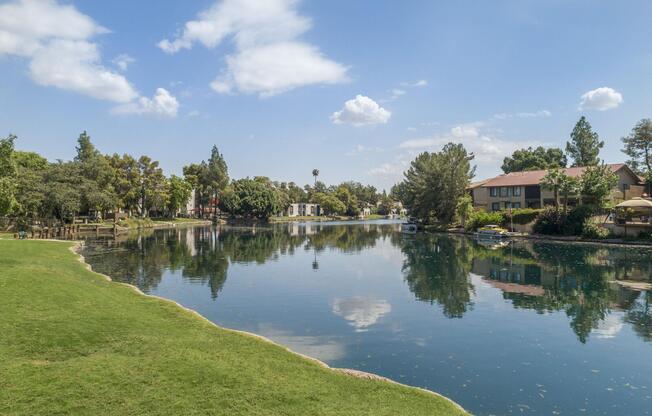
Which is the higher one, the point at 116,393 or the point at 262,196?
the point at 262,196

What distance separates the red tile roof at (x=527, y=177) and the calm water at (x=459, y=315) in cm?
3378

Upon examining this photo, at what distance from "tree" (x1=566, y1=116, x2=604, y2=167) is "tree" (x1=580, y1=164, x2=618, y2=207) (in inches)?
1818

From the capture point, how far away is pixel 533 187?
80188 mm

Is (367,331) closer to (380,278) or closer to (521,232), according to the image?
(380,278)

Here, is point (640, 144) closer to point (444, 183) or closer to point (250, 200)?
point (444, 183)

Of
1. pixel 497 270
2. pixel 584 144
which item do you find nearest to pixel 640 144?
pixel 584 144

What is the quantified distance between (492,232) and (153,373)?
217ft

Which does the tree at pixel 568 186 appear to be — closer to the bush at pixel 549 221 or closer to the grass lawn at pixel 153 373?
the bush at pixel 549 221

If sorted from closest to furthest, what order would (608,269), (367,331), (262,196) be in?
(367,331) < (608,269) < (262,196)

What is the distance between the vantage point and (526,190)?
81188 mm

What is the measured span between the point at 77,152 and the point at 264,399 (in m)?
106

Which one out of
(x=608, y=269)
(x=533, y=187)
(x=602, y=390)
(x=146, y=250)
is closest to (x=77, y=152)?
(x=146, y=250)

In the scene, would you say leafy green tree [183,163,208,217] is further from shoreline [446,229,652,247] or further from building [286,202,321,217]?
shoreline [446,229,652,247]

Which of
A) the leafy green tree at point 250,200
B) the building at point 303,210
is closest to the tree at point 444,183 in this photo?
the leafy green tree at point 250,200
